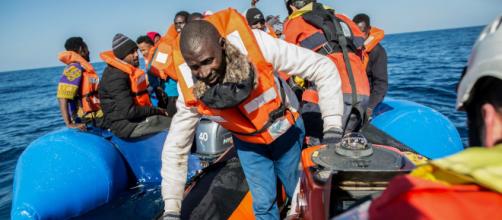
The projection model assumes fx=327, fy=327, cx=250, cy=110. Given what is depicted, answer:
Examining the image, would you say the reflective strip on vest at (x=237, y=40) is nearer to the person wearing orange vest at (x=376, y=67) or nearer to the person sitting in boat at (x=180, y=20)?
the person wearing orange vest at (x=376, y=67)

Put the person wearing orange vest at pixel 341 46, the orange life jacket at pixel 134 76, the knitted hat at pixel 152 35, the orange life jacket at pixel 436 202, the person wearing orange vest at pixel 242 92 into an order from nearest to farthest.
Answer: the orange life jacket at pixel 436 202
the person wearing orange vest at pixel 242 92
the person wearing orange vest at pixel 341 46
the orange life jacket at pixel 134 76
the knitted hat at pixel 152 35

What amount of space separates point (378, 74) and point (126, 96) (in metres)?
3.01

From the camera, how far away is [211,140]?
12.2ft

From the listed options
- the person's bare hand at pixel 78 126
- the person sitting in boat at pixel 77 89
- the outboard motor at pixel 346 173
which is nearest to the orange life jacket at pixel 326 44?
the outboard motor at pixel 346 173

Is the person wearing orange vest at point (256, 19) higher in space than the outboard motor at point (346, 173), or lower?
higher

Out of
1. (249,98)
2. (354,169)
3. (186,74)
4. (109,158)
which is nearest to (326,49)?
(249,98)

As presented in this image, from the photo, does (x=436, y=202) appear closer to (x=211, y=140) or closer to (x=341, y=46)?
(x=341, y=46)

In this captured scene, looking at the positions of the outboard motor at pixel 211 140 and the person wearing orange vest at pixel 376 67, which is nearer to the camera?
the outboard motor at pixel 211 140

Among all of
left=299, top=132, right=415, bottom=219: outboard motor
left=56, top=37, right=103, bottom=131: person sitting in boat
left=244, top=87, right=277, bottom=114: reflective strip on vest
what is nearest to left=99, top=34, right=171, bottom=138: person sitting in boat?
left=56, top=37, right=103, bottom=131: person sitting in boat

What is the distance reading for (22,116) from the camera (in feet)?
41.4

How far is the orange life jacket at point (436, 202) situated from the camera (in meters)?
0.54

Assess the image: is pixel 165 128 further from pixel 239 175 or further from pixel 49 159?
pixel 239 175

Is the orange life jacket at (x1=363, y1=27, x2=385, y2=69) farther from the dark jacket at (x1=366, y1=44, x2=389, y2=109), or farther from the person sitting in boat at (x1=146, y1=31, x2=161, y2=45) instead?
the person sitting in boat at (x1=146, y1=31, x2=161, y2=45)

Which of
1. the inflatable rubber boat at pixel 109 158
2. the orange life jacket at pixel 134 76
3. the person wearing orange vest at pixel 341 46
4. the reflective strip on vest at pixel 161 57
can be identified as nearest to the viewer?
the person wearing orange vest at pixel 341 46
